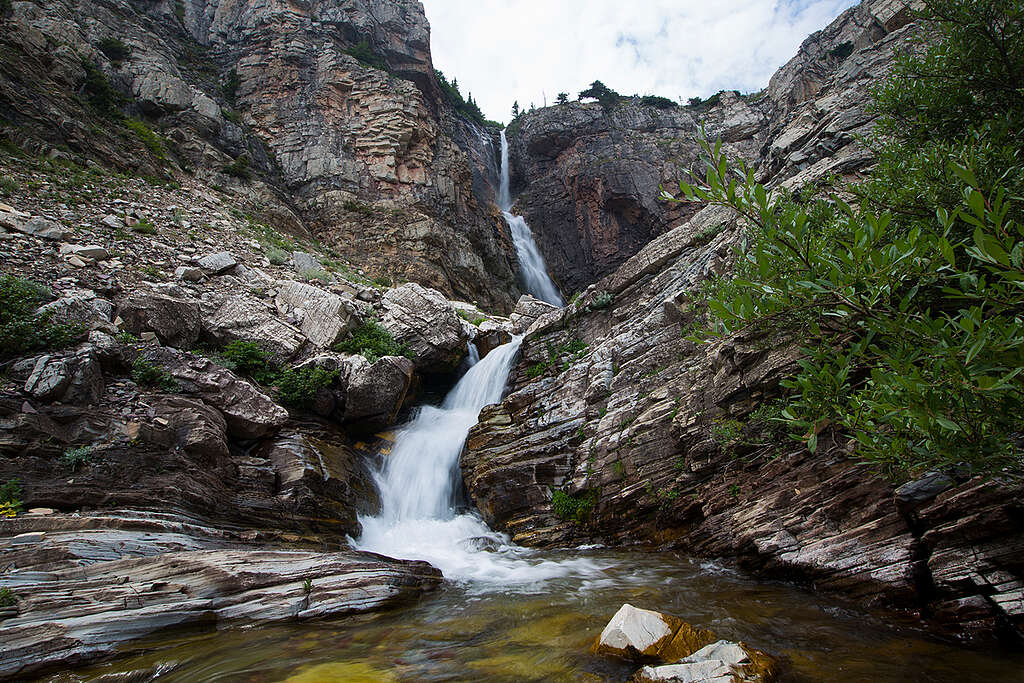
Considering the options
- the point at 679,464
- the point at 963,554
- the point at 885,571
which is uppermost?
the point at 679,464

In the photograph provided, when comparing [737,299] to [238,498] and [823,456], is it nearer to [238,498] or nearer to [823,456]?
[823,456]

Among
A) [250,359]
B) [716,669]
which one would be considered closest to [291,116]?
[250,359]

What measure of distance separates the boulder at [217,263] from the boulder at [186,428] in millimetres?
6780

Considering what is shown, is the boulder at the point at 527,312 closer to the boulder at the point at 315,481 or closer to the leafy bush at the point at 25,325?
the boulder at the point at 315,481

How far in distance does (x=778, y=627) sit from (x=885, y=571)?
1.56 m

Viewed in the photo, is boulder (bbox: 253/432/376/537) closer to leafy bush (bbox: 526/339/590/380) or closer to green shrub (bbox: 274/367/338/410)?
green shrub (bbox: 274/367/338/410)

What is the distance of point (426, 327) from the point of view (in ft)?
52.3

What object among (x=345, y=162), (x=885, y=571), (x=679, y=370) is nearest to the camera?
(x=885, y=571)

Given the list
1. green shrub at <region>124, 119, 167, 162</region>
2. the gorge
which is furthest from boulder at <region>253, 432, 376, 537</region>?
green shrub at <region>124, 119, 167, 162</region>

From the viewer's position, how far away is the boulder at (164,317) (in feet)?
33.3

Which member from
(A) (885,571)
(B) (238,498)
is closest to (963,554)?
(A) (885,571)

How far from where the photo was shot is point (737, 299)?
2.90 m

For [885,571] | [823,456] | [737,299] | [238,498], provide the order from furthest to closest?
[238,498] → [823,456] → [885,571] → [737,299]

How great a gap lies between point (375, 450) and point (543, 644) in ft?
32.1
